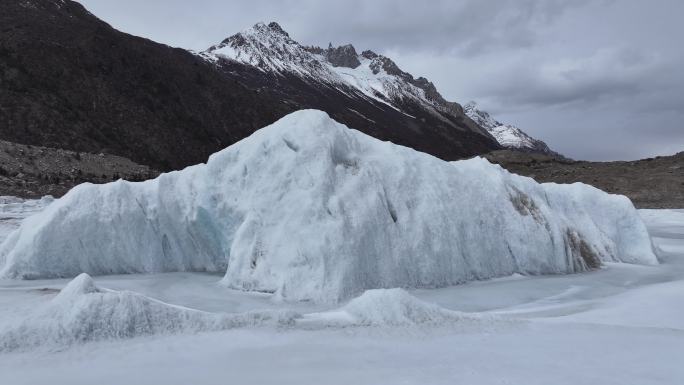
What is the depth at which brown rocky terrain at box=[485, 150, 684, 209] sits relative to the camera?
34875 millimetres

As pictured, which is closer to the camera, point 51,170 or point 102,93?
point 51,170

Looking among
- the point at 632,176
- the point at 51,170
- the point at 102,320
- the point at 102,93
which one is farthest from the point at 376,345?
the point at 102,93

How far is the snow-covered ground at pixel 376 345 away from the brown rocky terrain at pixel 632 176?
31043mm

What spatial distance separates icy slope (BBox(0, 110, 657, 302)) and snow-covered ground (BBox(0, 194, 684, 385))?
984 mm

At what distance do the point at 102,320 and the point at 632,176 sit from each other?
140ft

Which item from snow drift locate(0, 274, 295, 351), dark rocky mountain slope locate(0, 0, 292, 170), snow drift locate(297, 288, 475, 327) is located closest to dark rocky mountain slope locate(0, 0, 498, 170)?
dark rocky mountain slope locate(0, 0, 292, 170)

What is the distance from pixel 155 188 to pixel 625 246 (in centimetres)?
1295

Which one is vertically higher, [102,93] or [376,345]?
[102,93]

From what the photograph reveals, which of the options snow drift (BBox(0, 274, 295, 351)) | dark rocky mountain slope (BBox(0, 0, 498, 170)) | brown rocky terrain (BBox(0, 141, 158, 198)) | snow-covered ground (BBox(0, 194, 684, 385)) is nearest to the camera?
snow-covered ground (BBox(0, 194, 684, 385))

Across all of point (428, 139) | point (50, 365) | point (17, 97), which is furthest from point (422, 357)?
point (428, 139)

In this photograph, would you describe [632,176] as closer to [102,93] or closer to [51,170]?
[51,170]

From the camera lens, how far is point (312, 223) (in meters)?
9.30

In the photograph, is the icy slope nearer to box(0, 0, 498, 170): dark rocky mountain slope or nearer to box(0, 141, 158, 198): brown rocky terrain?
box(0, 141, 158, 198): brown rocky terrain

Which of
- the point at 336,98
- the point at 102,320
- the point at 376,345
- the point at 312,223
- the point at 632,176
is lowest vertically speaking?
the point at 376,345
